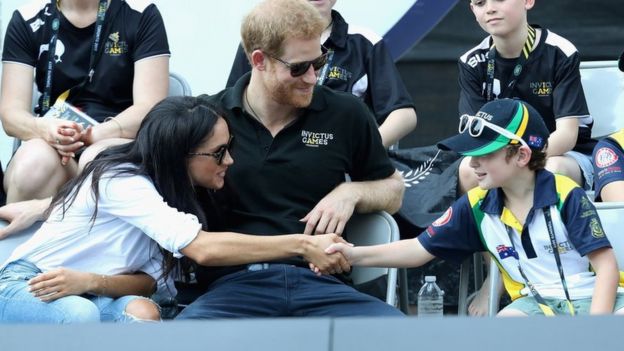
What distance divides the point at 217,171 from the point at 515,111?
939 millimetres

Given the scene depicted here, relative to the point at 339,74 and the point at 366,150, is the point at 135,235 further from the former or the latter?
the point at 339,74

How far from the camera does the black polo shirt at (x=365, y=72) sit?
4.72 m

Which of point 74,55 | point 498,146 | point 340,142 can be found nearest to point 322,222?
point 340,142

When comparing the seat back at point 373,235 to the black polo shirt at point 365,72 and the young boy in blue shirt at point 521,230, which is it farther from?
the black polo shirt at point 365,72

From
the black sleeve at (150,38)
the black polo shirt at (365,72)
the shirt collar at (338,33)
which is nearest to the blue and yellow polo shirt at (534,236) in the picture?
the black polo shirt at (365,72)

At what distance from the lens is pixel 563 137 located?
4.57m

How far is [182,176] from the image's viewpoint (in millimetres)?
3584

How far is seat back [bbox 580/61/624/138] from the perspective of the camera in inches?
198

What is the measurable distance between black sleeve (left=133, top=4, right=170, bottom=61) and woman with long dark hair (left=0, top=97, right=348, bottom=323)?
0.92 meters

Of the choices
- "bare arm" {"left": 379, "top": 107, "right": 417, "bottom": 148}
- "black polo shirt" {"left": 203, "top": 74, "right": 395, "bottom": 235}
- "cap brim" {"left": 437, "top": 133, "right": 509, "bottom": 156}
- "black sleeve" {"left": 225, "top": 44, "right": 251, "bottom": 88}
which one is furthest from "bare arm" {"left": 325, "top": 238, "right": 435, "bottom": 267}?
"black sleeve" {"left": 225, "top": 44, "right": 251, "bottom": 88}

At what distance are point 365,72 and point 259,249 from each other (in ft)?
4.73

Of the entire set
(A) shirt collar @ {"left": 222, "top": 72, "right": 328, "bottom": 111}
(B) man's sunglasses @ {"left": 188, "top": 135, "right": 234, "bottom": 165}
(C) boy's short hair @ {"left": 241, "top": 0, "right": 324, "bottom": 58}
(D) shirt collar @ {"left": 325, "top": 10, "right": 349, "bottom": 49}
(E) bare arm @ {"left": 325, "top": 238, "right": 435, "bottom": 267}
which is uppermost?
(C) boy's short hair @ {"left": 241, "top": 0, "right": 324, "bottom": 58}

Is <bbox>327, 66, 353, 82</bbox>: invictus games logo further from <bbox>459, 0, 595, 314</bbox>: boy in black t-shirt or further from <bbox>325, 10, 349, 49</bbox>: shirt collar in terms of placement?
<bbox>459, 0, 595, 314</bbox>: boy in black t-shirt

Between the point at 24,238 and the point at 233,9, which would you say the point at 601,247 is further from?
the point at 233,9
